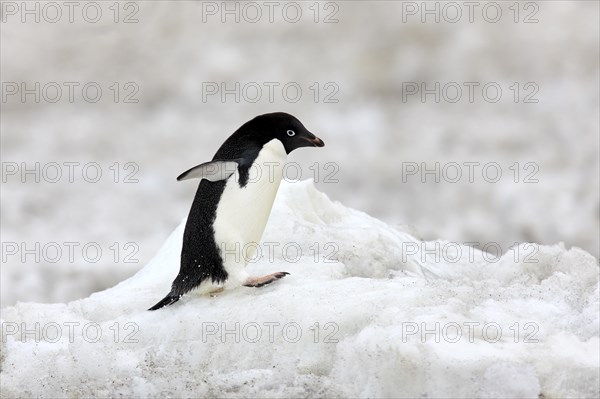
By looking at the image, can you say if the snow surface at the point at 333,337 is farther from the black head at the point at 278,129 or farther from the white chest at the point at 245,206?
the black head at the point at 278,129

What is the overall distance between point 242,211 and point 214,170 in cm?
14

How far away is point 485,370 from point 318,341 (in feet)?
1.37

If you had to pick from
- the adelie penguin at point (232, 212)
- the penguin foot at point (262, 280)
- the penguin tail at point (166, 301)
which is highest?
the adelie penguin at point (232, 212)

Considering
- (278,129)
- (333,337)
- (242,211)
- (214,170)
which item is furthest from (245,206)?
(333,337)

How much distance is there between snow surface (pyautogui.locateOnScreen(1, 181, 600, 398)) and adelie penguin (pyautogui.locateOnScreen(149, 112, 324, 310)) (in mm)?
52

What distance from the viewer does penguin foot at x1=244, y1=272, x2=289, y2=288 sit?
248 cm

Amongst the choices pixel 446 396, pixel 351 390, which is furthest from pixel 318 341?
pixel 446 396

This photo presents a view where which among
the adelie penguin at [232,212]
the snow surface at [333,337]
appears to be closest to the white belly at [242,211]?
the adelie penguin at [232,212]

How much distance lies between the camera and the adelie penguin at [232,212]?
2490mm

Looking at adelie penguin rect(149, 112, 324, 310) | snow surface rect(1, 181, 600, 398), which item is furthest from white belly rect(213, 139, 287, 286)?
snow surface rect(1, 181, 600, 398)

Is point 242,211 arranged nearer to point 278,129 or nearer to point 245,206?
point 245,206

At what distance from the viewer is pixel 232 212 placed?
2486 millimetres

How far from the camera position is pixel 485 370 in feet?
6.21

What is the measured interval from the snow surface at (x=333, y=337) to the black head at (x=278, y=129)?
0.37 m
